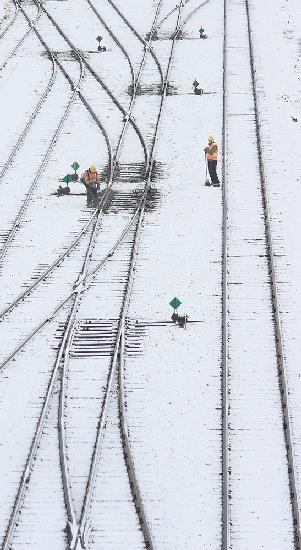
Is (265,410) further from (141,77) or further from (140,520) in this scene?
(141,77)

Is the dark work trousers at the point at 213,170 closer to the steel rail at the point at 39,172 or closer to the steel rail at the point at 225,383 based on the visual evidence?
the steel rail at the point at 225,383

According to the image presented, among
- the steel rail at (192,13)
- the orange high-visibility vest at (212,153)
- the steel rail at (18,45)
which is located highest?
the steel rail at (192,13)

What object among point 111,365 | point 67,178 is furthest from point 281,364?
point 67,178

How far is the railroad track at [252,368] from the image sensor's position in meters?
10.9

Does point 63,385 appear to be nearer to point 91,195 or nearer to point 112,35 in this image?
point 91,195

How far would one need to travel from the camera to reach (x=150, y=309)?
15.4 m

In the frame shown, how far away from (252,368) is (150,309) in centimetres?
258

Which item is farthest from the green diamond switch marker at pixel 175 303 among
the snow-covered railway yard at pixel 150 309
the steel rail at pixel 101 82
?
the steel rail at pixel 101 82

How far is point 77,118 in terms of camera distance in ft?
82.1

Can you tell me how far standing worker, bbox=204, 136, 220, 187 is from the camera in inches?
770

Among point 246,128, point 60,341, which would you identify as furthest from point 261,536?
point 246,128

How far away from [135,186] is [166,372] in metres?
7.93

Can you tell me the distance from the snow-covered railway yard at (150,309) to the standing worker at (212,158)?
0.35 meters

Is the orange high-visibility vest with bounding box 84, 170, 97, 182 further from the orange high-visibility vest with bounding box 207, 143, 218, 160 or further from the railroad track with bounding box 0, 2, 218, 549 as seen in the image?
the orange high-visibility vest with bounding box 207, 143, 218, 160
